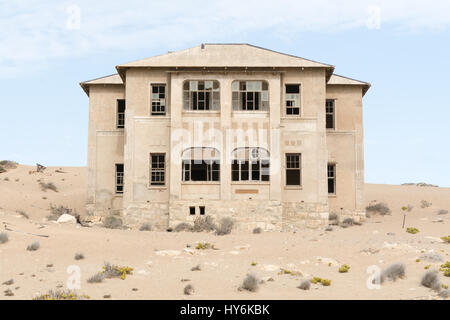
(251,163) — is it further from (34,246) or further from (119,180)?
(34,246)

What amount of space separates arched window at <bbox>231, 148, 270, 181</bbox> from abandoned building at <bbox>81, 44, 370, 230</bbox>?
51mm

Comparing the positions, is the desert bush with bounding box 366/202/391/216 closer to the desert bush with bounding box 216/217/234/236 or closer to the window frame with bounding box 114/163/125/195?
the desert bush with bounding box 216/217/234/236

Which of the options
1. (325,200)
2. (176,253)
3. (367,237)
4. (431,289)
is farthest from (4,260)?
(325,200)

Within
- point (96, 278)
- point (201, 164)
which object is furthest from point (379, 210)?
point (96, 278)

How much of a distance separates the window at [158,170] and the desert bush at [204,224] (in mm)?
3214

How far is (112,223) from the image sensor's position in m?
30.5

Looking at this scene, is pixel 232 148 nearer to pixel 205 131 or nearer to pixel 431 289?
pixel 205 131

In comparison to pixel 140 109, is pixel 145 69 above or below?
above

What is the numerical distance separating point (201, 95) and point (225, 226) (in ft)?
23.4

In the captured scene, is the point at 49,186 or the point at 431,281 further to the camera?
the point at 49,186

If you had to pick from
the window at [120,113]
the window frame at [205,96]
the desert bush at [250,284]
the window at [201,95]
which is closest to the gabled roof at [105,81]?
the window at [120,113]

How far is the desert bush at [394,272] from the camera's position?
56.2ft
